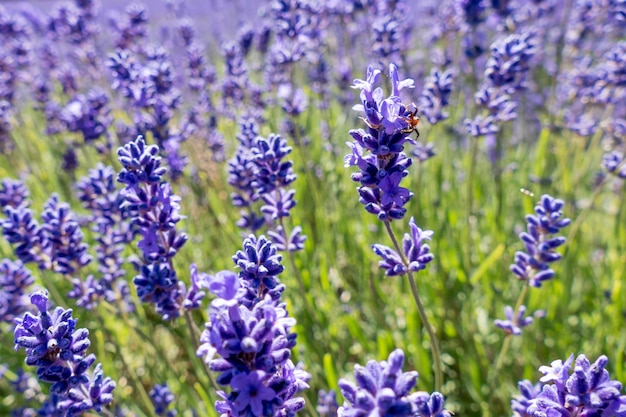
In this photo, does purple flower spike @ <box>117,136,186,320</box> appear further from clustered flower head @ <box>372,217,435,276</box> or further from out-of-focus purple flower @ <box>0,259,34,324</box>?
out-of-focus purple flower @ <box>0,259,34,324</box>

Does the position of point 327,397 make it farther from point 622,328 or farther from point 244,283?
point 622,328

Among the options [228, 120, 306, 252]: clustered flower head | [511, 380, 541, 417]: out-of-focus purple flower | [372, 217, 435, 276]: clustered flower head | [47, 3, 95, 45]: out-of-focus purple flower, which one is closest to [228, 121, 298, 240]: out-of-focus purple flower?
[228, 120, 306, 252]: clustered flower head

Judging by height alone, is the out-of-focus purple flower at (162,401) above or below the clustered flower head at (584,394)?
below

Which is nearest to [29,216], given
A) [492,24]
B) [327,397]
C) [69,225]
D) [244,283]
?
[69,225]

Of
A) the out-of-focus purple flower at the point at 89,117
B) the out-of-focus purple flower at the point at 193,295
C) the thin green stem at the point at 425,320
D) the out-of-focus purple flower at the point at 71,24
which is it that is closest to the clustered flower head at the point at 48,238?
the out-of-focus purple flower at the point at 193,295

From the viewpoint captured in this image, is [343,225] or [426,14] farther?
[426,14]

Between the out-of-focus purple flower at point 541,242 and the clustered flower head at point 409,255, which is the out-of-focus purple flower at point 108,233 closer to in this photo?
the clustered flower head at point 409,255
